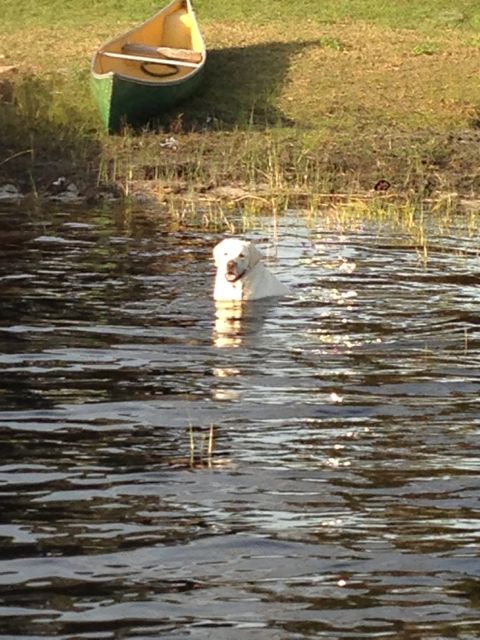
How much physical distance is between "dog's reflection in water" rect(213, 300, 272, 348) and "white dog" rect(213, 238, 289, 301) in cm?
8

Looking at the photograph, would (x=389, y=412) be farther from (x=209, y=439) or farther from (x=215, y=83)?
(x=215, y=83)

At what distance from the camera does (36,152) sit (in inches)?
846

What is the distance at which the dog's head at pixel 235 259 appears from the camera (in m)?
12.4

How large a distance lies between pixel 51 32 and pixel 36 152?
7884 mm

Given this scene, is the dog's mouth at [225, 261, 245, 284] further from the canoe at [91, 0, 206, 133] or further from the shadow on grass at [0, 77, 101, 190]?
the canoe at [91, 0, 206, 133]

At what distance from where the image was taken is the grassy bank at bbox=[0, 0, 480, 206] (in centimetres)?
2050

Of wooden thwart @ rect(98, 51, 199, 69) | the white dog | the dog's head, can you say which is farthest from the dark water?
wooden thwart @ rect(98, 51, 199, 69)

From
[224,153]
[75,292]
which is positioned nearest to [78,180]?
[224,153]

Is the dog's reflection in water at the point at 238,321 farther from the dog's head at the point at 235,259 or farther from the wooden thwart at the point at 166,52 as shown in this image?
the wooden thwart at the point at 166,52

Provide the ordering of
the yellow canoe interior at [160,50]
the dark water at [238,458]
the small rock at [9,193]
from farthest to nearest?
1. the yellow canoe interior at [160,50]
2. the small rock at [9,193]
3. the dark water at [238,458]

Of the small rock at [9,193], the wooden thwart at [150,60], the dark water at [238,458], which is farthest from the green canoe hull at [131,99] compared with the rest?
the dark water at [238,458]

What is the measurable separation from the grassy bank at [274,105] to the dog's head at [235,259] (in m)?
6.87

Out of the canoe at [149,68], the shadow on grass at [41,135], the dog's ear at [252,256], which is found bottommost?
the shadow on grass at [41,135]

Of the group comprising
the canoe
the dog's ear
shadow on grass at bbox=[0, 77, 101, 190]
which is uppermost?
the canoe
